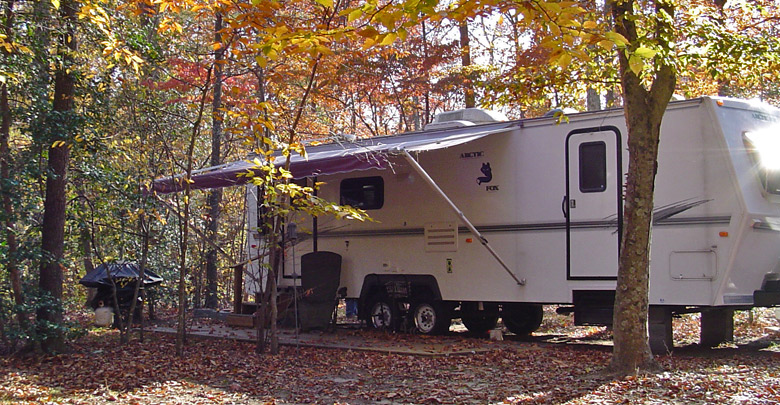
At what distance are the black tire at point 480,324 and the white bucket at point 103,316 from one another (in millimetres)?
5745

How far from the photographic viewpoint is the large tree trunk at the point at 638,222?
24.4 ft

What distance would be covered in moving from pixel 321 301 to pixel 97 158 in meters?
3.69

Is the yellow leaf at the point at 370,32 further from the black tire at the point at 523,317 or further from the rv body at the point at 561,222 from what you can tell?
the black tire at the point at 523,317

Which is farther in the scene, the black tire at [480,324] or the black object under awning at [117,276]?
the black object under awning at [117,276]

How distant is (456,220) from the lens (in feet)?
36.6

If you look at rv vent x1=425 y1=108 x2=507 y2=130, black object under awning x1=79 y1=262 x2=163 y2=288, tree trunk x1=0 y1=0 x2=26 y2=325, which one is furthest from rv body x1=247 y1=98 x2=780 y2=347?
tree trunk x1=0 y1=0 x2=26 y2=325

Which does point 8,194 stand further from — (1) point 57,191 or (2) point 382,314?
(2) point 382,314

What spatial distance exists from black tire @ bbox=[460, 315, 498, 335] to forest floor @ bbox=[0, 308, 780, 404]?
3.14ft

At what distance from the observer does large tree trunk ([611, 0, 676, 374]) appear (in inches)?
293

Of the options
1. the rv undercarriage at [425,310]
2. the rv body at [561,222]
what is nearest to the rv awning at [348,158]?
the rv body at [561,222]

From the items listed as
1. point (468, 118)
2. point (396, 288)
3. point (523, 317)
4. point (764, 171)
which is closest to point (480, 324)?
point (523, 317)

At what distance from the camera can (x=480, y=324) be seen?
39.6 feet

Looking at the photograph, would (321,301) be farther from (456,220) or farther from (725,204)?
(725,204)

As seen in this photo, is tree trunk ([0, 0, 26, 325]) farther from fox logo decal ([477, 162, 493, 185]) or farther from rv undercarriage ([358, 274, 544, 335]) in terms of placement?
fox logo decal ([477, 162, 493, 185])
